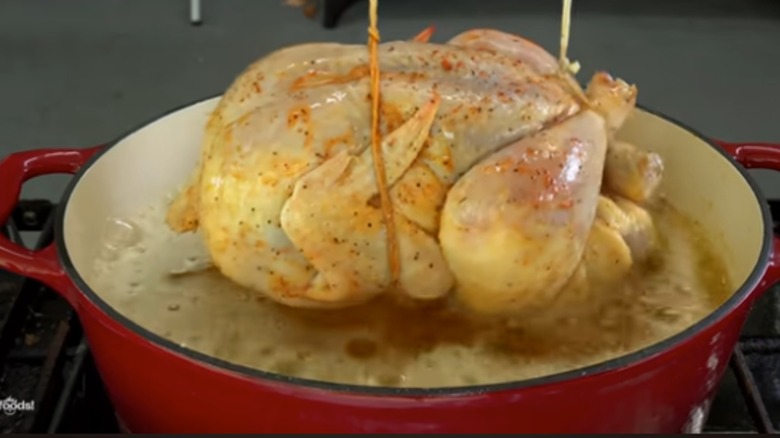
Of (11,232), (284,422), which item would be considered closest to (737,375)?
(284,422)

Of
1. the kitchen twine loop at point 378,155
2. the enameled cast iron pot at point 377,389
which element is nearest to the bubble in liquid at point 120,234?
the enameled cast iron pot at point 377,389

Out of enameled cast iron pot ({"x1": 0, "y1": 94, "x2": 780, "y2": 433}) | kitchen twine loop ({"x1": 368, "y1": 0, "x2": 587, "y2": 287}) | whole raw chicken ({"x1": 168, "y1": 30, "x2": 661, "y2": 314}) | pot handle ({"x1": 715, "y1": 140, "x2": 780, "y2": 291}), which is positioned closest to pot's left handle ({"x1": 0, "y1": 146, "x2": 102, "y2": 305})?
enameled cast iron pot ({"x1": 0, "y1": 94, "x2": 780, "y2": 433})

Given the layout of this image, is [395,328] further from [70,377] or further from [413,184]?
[70,377]

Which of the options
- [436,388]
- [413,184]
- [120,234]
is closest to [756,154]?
[413,184]

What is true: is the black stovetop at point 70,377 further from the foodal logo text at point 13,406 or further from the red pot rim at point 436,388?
the red pot rim at point 436,388

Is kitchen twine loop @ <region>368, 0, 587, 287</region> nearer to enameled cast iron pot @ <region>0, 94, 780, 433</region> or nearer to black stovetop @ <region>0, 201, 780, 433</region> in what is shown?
enameled cast iron pot @ <region>0, 94, 780, 433</region>
